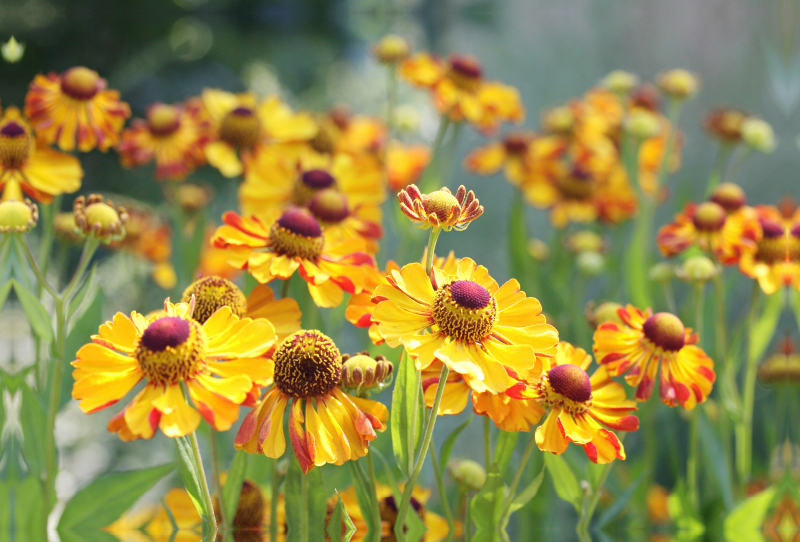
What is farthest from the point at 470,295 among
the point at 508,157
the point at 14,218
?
the point at 508,157

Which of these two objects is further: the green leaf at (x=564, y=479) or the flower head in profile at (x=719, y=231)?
the flower head in profile at (x=719, y=231)

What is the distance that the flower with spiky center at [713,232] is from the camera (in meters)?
0.49

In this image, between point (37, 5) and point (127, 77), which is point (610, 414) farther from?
point (37, 5)

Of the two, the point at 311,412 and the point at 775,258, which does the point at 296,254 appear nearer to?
the point at 311,412

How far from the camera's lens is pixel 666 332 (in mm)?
351

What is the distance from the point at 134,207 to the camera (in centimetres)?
79

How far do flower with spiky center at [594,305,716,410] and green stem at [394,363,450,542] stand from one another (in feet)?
0.33

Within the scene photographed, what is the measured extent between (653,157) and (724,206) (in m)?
0.37

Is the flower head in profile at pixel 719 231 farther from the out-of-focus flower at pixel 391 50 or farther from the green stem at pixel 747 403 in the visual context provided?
the out-of-focus flower at pixel 391 50

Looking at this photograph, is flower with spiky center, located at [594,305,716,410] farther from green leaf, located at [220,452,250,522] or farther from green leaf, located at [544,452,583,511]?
green leaf, located at [220,452,250,522]

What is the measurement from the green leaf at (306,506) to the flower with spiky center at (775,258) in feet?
1.07

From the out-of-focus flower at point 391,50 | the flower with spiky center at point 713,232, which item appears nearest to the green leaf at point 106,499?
the flower with spiky center at point 713,232

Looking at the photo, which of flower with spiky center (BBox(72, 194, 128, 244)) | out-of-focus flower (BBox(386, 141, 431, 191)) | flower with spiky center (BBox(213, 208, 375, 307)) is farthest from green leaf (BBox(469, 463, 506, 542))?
out-of-focus flower (BBox(386, 141, 431, 191))

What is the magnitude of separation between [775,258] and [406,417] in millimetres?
329
